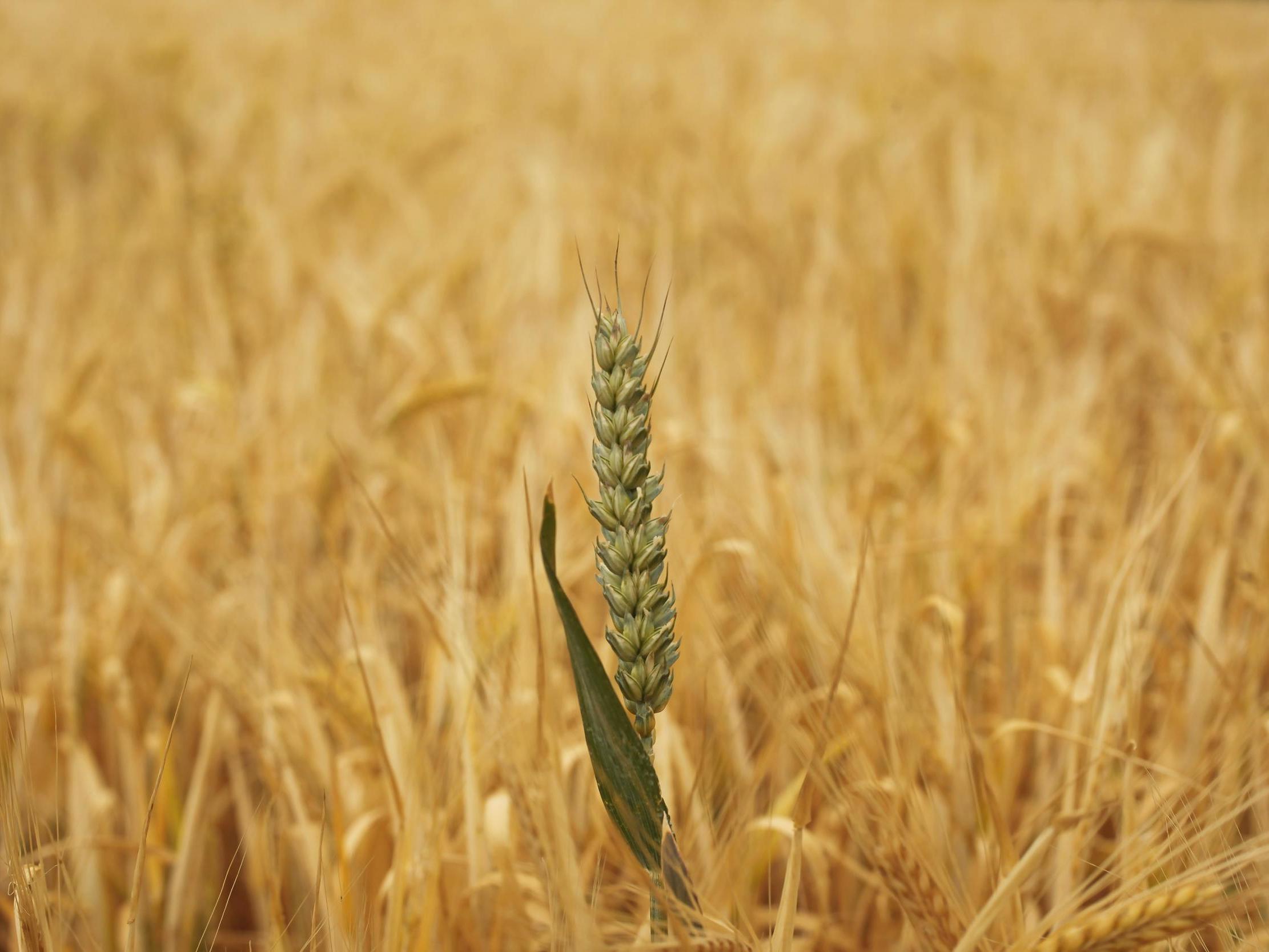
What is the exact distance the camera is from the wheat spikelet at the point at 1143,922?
0.30 metres

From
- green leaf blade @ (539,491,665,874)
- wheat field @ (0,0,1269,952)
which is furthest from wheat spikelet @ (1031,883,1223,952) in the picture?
green leaf blade @ (539,491,665,874)

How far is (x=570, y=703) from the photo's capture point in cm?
59

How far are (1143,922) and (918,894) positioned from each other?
0.32ft

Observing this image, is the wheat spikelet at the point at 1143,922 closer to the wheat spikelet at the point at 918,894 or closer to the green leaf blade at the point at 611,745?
the wheat spikelet at the point at 918,894

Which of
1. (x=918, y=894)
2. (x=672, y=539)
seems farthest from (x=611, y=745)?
(x=672, y=539)

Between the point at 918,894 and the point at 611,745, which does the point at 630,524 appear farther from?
the point at 918,894

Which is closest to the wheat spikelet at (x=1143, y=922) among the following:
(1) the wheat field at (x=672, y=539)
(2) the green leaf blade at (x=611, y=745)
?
(1) the wheat field at (x=672, y=539)

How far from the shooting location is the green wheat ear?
0.27m

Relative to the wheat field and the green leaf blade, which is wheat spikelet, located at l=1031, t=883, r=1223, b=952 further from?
the green leaf blade

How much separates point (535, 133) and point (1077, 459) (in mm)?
1657

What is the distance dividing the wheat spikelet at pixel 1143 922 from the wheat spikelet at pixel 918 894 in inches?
2.1

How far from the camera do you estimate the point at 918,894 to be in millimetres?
386

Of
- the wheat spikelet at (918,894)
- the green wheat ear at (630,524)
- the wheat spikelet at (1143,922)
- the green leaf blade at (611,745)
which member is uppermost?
the green wheat ear at (630,524)

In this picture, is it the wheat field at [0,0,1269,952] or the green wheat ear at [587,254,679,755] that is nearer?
the green wheat ear at [587,254,679,755]
